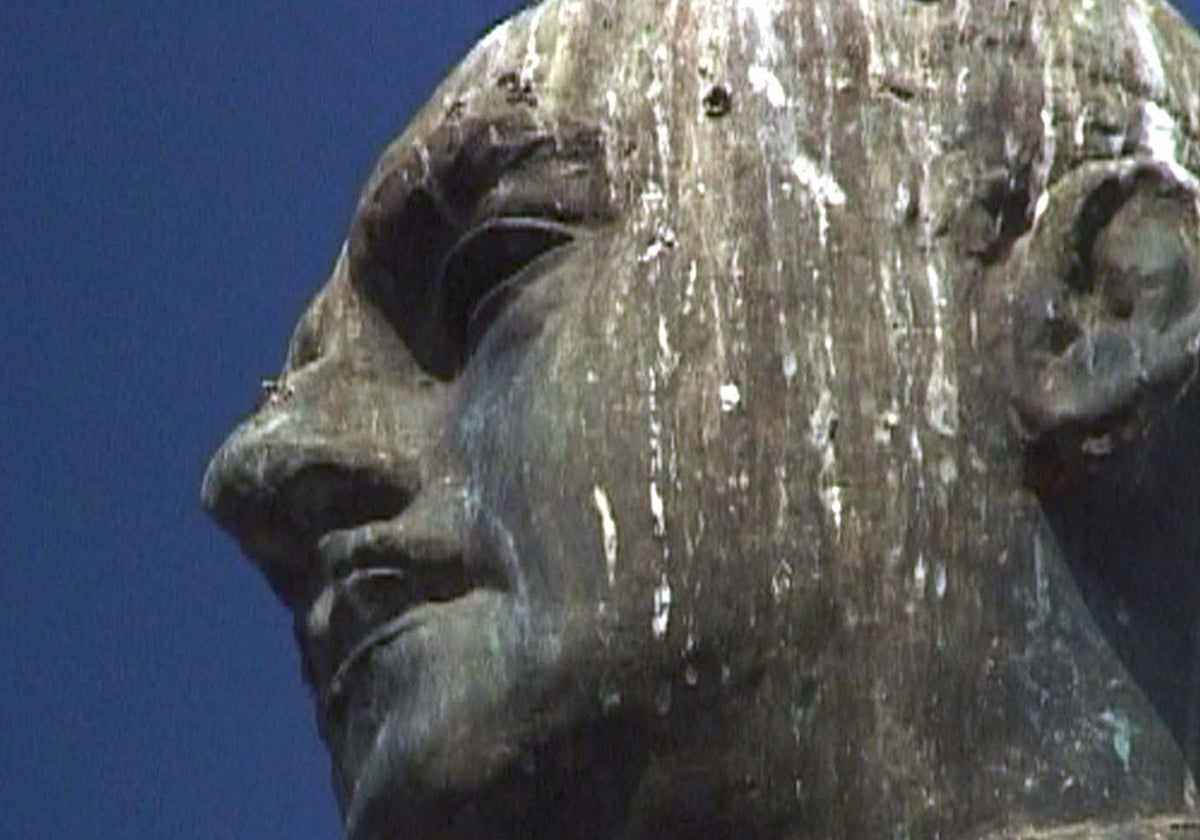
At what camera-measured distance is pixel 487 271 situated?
8570 mm

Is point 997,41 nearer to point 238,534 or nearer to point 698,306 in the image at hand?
point 698,306

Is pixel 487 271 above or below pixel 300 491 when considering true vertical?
above

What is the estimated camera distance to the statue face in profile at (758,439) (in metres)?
8.10

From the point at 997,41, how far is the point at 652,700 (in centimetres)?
130

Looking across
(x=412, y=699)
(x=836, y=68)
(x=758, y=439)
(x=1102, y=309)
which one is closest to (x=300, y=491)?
(x=412, y=699)

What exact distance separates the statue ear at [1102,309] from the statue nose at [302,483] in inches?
39.0

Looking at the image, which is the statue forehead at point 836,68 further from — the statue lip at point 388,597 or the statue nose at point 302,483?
the statue lip at point 388,597

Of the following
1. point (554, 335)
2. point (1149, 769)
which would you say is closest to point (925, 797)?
point (1149, 769)

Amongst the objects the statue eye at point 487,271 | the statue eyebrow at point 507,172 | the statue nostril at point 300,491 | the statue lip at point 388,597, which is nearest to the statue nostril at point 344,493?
the statue nostril at point 300,491

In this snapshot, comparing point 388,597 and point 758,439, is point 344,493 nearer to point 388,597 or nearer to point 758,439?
point 388,597

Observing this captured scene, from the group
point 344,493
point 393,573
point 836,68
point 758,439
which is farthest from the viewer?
point 836,68

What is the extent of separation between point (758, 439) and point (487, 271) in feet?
1.99

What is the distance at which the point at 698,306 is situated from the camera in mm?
8328

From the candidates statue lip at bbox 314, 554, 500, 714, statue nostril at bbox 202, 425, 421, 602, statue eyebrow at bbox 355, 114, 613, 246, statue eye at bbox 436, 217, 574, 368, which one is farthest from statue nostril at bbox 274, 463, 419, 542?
statue eyebrow at bbox 355, 114, 613, 246
